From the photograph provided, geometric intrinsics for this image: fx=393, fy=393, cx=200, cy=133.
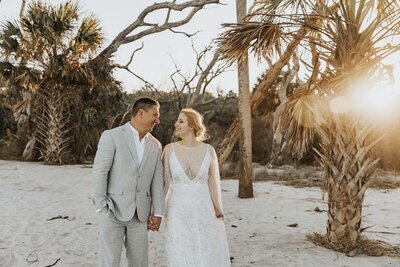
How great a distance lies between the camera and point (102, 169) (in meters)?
3.21

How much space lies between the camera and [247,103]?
30.5ft

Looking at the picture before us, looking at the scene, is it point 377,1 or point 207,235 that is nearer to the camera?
point 207,235

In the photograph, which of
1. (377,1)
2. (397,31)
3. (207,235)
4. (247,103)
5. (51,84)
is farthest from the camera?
(51,84)

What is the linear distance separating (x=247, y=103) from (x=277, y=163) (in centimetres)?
778

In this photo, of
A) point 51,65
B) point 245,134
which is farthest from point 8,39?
point 245,134

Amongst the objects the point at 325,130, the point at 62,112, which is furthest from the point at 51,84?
the point at 325,130

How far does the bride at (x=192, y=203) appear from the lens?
3623 millimetres

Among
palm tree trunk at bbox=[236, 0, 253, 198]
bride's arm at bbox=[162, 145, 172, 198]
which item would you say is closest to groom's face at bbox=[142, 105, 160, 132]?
bride's arm at bbox=[162, 145, 172, 198]

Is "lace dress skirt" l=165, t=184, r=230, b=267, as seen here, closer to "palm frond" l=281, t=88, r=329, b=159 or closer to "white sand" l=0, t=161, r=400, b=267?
"white sand" l=0, t=161, r=400, b=267

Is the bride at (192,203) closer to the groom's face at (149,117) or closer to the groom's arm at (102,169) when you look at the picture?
the groom's face at (149,117)

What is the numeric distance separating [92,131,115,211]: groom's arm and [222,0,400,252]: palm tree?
8.09 feet

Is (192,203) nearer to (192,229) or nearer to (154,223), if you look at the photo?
(192,229)

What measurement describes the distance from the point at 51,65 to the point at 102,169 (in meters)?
13.4

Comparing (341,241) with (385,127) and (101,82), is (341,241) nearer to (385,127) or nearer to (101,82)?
(385,127)
